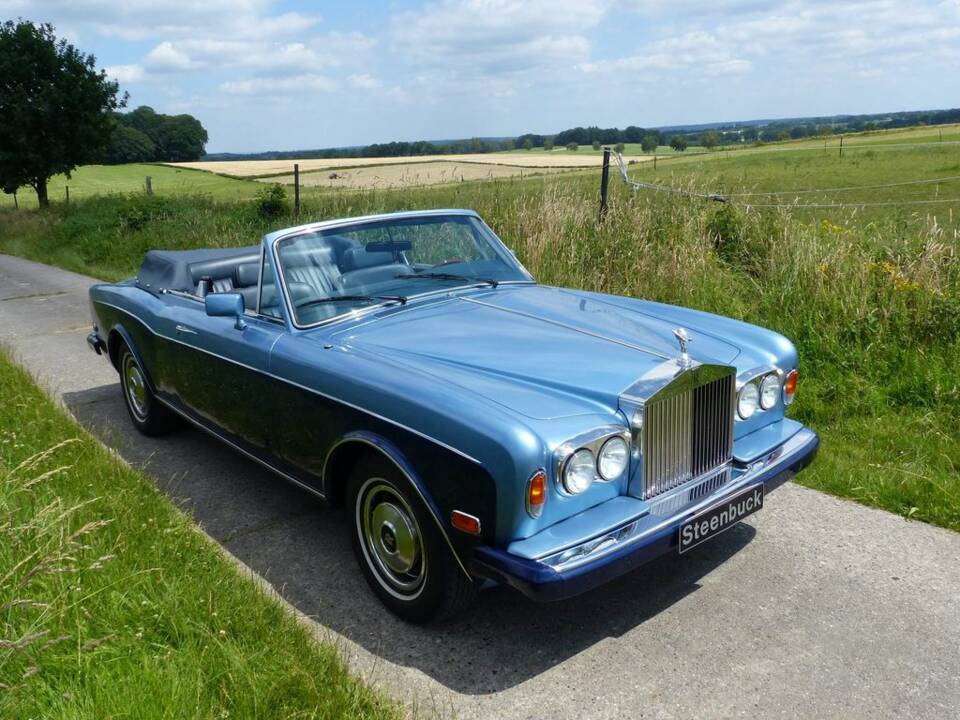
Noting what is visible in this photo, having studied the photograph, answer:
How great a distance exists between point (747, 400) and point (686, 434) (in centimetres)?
59

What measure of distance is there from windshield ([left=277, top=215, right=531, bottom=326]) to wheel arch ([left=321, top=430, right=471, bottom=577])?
774 millimetres

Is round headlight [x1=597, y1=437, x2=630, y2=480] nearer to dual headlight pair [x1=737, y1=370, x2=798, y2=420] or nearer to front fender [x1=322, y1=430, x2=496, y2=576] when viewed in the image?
front fender [x1=322, y1=430, x2=496, y2=576]

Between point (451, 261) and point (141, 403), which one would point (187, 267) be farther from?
point (451, 261)

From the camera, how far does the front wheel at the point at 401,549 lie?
3041 mm

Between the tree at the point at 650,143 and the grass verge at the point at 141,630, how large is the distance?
49.5 metres

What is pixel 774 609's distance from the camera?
10.9 ft

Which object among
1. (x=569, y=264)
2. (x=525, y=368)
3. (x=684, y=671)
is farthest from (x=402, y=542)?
(x=569, y=264)

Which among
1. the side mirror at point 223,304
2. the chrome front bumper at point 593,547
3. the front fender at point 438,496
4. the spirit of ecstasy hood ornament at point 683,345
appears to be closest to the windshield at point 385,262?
the side mirror at point 223,304

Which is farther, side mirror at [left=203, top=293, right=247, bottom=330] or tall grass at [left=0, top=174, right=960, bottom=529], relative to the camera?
tall grass at [left=0, top=174, right=960, bottom=529]

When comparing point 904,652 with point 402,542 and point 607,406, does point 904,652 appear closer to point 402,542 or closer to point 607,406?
point 607,406

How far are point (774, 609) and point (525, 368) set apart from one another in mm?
1411

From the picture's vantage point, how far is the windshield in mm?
4055

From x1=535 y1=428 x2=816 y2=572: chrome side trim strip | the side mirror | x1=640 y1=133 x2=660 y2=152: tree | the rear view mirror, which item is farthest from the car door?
x1=640 y1=133 x2=660 y2=152: tree

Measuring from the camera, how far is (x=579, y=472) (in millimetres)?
2871
